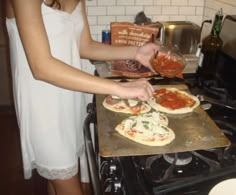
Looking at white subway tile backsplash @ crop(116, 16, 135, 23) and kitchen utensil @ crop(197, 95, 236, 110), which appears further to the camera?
white subway tile backsplash @ crop(116, 16, 135, 23)

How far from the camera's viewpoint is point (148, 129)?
97 centimetres

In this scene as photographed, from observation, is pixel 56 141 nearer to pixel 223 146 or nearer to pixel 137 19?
pixel 223 146

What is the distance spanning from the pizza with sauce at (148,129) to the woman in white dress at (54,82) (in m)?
0.09

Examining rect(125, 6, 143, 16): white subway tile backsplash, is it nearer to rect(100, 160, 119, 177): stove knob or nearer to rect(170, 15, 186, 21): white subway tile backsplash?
rect(170, 15, 186, 21): white subway tile backsplash

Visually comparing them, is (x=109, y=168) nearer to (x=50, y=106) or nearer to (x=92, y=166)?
(x=92, y=166)

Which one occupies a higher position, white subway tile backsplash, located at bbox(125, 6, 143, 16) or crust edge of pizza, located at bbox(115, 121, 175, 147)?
white subway tile backsplash, located at bbox(125, 6, 143, 16)

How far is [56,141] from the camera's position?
1080 millimetres

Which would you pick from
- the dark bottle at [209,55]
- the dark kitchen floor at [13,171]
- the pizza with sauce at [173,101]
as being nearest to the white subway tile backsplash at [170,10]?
the dark bottle at [209,55]

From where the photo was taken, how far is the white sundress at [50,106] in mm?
973

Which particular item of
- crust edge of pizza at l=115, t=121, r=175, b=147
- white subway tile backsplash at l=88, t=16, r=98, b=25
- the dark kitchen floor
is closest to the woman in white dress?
crust edge of pizza at l=115, t=121, r=175, b=147

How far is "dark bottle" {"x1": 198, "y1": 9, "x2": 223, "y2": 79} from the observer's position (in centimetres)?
134

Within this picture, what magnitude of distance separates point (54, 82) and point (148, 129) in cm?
32

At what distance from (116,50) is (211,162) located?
620 millimetres

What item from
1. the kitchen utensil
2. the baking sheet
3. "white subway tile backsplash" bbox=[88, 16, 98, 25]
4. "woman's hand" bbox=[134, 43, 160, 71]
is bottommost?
the baking sheet
